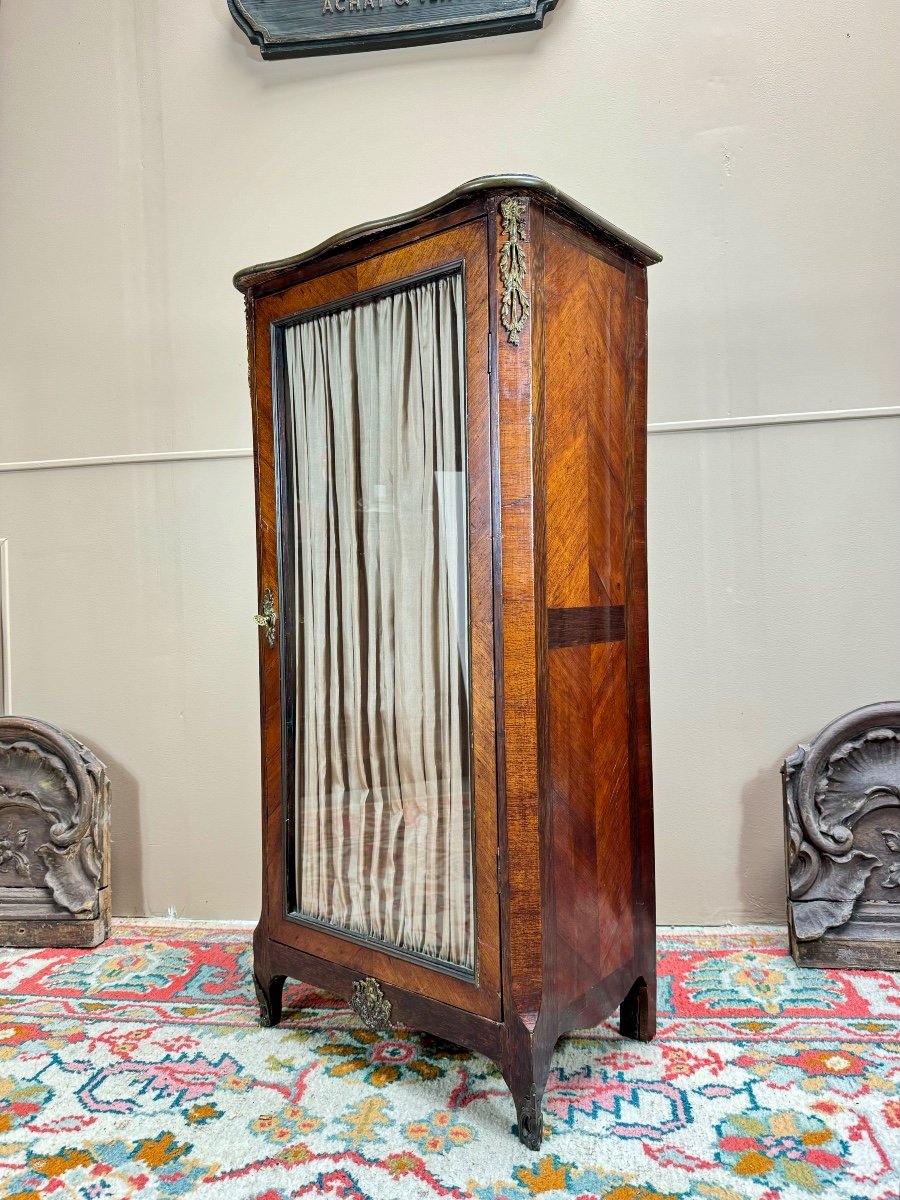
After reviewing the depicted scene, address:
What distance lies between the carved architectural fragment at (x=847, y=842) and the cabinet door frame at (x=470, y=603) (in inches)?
45.7

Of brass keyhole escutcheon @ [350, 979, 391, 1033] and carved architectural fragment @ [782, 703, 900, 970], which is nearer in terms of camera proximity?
brass keyhole escutcheon @ [350, 979, 391, 1033]

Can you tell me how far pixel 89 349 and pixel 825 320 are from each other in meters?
2.50

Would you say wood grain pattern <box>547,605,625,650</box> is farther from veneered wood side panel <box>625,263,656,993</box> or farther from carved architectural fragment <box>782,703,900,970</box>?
carved architectural fragment <box>782,703,900,970</box>

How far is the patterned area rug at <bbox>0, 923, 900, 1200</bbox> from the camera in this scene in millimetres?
1676

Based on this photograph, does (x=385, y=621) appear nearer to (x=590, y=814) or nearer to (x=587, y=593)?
(x=587, y=593)

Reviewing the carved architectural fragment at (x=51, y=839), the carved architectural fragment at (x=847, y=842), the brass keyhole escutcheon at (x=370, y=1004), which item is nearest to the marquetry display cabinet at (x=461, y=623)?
the brass keyhole escutcheon at (x=370, y=1004)

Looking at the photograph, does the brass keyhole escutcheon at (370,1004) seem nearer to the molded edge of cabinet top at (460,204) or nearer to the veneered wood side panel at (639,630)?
the veneered wood side panel at (639,630)

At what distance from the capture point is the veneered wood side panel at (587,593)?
1.89m

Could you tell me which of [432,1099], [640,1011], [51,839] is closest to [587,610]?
[640,1011]

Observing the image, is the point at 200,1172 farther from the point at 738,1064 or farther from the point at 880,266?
the point at 880,266

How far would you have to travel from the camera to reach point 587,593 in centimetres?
199

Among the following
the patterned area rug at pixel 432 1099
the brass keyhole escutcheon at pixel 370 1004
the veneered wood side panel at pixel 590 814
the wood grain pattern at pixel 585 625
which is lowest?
the patterned area rug at pixel 432 1099

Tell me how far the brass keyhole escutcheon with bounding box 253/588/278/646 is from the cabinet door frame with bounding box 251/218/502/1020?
0.01 metres

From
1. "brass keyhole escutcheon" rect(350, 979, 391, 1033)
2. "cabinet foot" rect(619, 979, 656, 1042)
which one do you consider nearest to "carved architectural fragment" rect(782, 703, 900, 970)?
"cabinet foot" rect(619, 979, 656, 1042)
